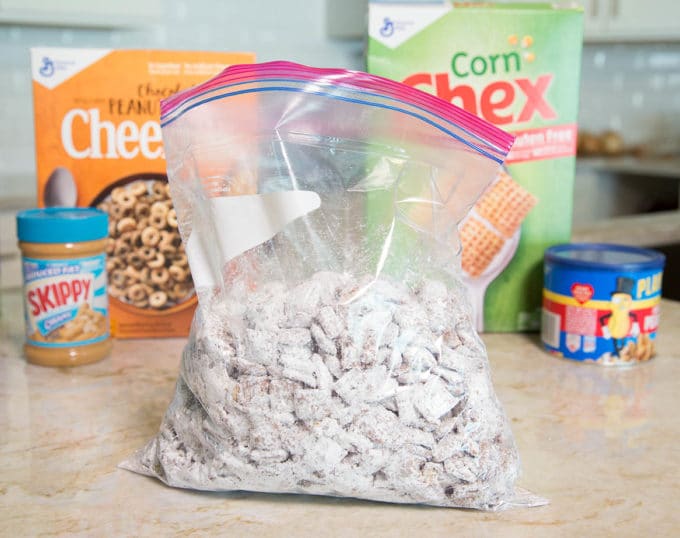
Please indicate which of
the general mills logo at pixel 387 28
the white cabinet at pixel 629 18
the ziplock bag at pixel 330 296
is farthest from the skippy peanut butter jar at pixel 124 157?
the white cabinet at pixel 629 18

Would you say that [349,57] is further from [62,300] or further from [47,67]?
[62,300]

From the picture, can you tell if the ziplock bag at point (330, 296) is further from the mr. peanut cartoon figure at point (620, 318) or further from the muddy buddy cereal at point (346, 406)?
the mr. peanut cartoon figure at point (620, 318)

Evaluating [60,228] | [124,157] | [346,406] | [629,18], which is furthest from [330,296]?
[629,18]

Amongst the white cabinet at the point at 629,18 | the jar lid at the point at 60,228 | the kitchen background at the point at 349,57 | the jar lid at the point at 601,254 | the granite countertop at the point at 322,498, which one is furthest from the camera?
the white cabinet at the point at 629,18

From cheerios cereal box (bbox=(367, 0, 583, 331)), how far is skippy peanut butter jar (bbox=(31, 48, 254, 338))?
0.24 metres

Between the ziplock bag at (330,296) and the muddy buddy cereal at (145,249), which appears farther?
the muddy buddy cereal at (145,249)

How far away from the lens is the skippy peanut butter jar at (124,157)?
3.28ft

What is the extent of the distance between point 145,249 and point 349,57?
2548 mm

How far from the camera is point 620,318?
0.92 meters

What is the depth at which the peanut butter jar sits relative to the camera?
2.88ft

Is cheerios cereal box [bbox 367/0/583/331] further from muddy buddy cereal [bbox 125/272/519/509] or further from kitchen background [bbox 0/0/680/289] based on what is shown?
kitchen background [bbox 0/0/680/289]

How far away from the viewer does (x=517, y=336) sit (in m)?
1.07

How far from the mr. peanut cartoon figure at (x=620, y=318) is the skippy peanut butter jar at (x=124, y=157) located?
54 centimetres

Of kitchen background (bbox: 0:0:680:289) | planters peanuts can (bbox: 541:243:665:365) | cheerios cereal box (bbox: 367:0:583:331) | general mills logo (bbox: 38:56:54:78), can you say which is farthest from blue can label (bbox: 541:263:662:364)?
kitchen background (bbox: 0:0:680:289)
